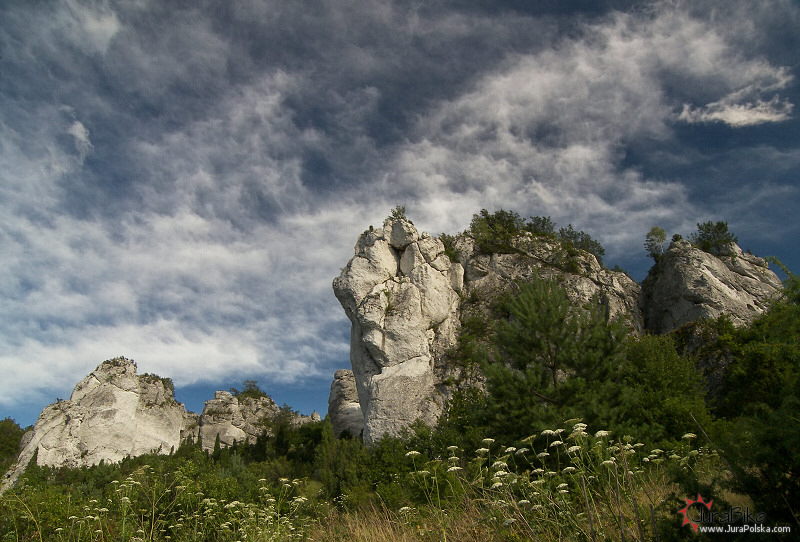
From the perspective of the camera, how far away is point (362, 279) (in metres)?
36.1

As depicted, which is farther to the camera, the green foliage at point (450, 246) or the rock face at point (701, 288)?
the green foliage at point (450, 246)

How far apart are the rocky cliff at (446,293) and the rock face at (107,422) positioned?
20.4 metres

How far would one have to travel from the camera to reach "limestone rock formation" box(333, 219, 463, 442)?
29.6 metres

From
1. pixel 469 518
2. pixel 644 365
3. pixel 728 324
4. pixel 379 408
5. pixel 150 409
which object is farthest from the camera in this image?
pixel 150 409

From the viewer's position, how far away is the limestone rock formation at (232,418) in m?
49.8

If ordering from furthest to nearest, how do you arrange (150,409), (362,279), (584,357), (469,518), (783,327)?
(150,409) → (362,279) → (584,357) → (783,327) → (469,518)

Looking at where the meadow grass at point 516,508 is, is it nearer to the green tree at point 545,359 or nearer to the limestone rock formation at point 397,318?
the green tree at point 545,359

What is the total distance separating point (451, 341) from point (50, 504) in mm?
28264

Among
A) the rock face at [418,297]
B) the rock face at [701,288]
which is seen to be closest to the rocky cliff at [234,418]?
the rock face at [418,297]

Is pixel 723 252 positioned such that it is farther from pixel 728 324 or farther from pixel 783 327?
pixel 783 327

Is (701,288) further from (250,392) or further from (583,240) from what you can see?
(250,392)

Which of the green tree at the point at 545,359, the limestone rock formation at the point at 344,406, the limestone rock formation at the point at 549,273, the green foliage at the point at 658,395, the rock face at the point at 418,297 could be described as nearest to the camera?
the green foliage at the point at 658,395

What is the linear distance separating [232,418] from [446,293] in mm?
Answer: 31845

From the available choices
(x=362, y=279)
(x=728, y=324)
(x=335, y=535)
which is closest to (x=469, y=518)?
(x=335, y=535)
